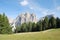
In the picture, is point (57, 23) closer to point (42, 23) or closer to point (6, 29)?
point (42, 23)

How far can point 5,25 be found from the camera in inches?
3238

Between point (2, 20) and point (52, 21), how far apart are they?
62.3 metres

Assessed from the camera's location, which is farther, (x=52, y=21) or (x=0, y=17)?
(x=52, y=21)

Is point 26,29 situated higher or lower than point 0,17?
lower

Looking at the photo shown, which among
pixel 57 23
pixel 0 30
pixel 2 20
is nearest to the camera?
pixel 0 30

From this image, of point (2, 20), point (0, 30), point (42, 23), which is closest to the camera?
point (0, 30)

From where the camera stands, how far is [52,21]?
438 ft

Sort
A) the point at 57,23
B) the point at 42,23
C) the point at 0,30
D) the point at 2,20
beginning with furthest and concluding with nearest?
the point at 42,23 → the point at 57,23 → the point at 2,20 → the point at 0,30

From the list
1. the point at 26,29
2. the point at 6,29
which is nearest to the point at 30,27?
the point at 26,29

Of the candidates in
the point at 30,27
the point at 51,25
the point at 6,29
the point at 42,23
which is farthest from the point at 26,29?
the point at 6,29

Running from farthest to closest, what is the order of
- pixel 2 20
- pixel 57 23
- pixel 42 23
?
pixel 42 23
pixel 57 23
pixel 2 20

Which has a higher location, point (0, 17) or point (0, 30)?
point (0, 17)

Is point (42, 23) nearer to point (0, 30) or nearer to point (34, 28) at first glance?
point (34, 28)

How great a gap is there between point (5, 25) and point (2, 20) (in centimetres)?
356
